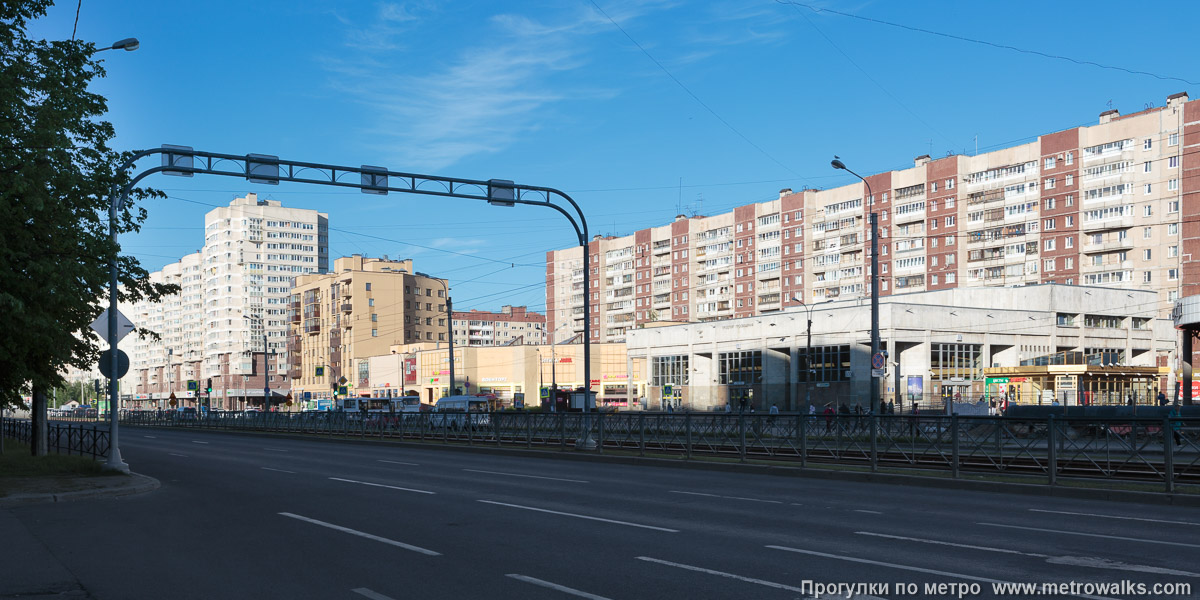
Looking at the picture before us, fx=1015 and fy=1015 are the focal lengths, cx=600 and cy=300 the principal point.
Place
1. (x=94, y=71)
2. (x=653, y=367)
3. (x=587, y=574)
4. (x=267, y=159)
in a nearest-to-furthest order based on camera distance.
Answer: (x=587, y=574)
(x=94, y=71)
(x=267, y=159)
(x=653, y=367)

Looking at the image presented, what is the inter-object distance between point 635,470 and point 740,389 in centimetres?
6013

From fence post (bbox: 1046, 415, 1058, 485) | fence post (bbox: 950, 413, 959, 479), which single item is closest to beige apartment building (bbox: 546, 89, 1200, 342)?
fence post (bbox: 950, 413, 959, 479)

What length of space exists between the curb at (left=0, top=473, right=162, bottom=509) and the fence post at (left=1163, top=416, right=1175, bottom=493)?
18476 mm

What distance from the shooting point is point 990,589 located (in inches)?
342

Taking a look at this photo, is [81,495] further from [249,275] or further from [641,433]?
[249,275]

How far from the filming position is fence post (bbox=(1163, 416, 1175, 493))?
17328mm

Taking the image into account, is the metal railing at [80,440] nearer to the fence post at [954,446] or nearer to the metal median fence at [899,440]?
the metal median fence at [899,440]

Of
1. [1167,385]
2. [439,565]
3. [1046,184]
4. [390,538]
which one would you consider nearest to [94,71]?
[390,538]

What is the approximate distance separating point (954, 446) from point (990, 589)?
520 inches

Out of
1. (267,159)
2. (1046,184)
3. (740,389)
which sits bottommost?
(740,389)

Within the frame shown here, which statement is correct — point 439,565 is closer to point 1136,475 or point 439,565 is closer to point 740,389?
point 1136,475

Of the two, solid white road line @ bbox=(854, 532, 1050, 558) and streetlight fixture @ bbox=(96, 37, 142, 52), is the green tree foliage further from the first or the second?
solid white road line @ bbox=(854, 532, 1050, 558)

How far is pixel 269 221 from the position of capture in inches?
7239

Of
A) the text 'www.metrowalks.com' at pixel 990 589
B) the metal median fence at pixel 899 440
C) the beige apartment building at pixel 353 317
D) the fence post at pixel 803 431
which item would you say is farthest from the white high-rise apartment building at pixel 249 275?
the text 'www.metrowalks.com' at pixel 990 589
